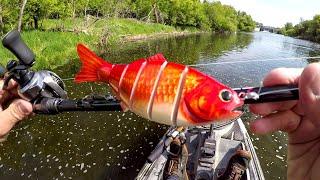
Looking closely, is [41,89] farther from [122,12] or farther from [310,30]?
[310,30]

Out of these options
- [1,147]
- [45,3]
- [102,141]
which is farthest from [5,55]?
[45,3]

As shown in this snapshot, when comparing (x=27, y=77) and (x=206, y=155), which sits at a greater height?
(x=27, y=77)

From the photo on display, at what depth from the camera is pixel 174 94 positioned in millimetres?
1557

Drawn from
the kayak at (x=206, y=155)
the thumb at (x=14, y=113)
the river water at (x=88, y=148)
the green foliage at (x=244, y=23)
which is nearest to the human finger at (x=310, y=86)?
the thumb at (x=14, y=113)

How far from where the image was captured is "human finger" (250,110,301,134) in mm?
1703

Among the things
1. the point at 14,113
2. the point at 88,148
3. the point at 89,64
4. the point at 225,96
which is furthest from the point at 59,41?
the point at 225,96

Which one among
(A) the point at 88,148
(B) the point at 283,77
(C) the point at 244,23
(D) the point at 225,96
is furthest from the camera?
(C) the point at 244,23

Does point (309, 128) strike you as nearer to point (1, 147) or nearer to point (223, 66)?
point (1, 147)

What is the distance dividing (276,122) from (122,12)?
5795 centimetres

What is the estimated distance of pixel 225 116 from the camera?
148cm

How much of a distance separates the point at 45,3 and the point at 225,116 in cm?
3389

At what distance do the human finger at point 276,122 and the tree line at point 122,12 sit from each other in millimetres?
24176

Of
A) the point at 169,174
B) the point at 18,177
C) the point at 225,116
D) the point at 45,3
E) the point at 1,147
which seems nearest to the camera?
the point at 225,116

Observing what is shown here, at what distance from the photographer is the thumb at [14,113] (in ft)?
9.09
